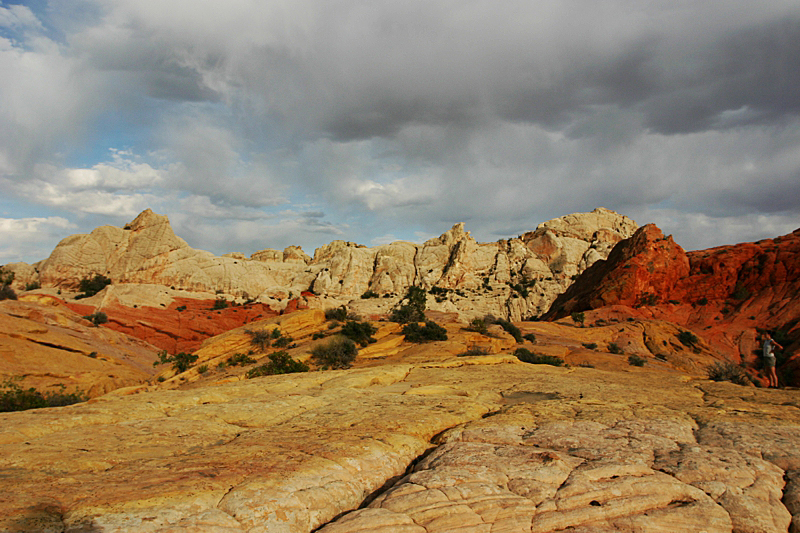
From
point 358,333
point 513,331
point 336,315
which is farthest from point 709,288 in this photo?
point 358,333

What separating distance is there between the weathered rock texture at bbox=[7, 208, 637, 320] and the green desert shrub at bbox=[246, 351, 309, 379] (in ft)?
134

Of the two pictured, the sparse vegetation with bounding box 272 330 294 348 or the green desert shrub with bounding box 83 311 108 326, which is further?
the green desert shrub with bounding box 83 311 108 326

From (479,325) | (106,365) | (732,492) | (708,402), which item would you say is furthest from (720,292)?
(106,365)

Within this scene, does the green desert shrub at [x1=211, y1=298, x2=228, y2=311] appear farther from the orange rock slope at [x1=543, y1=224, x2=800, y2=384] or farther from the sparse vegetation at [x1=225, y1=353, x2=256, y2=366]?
the orange rock slope at [x1=543, y1=224, x2=800, y2=384]

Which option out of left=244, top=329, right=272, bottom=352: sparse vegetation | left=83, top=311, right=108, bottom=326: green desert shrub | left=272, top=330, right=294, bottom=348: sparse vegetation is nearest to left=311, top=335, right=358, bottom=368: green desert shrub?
left=272, top=330, right=294, bottom=348: sparse vegetation

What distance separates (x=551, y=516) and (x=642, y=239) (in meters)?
49.9

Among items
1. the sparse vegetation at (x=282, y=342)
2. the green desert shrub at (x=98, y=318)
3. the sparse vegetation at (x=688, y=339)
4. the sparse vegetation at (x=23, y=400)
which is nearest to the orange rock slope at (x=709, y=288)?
the sparse vegetation at (x=688, y=339)

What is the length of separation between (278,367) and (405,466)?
15072 mm

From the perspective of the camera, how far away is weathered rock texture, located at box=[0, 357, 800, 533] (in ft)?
14.1

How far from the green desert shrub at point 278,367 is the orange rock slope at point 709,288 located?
31480 mm

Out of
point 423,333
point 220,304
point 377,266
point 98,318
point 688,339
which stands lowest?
point 688,339

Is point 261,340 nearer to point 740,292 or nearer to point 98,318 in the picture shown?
point 98,318

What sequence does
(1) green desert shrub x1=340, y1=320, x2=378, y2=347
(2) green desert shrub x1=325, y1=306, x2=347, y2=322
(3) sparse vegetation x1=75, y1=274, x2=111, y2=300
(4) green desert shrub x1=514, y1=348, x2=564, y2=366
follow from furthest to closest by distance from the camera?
1. (3) sparse vegetation x1=75, y1=274, x2=111, y2=300
2. (2) green desert shrub x1=325, y1=306, x2=347, y2=322
3. (1) green desert shrub x1=340, y1=320, x2=378, y2=347
4. (4) green desert shrub x1=514, y1=348, x2=564, y2=366

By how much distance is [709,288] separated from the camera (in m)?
43.7
